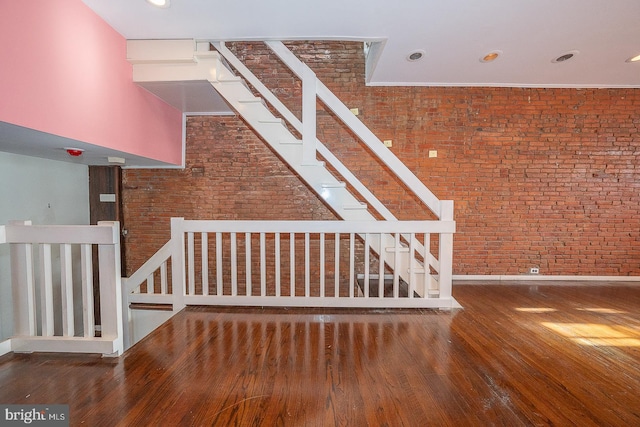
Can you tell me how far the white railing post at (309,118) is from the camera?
3.08 m

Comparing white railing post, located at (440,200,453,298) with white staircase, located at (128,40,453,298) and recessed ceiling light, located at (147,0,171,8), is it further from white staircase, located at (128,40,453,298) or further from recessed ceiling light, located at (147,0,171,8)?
recessed ceiling light, located at (147,0,171,8)

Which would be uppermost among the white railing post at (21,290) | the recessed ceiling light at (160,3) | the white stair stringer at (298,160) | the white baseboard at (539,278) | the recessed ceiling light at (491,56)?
the recessed ceiling light at (491,56)

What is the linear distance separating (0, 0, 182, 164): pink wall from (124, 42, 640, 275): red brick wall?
4.04 feet

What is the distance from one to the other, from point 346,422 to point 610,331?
8.45ft

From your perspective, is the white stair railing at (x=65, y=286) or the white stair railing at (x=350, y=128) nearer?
the white stair railing at (x=65, y=286)

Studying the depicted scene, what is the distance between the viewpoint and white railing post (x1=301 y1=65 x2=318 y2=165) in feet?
10.1

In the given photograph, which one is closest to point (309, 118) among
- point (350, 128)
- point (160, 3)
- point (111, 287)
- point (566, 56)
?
point (350, 128)

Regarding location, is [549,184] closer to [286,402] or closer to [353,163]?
[353,163]

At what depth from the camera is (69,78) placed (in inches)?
83.1

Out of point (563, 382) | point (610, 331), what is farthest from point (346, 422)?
point (610, 331)

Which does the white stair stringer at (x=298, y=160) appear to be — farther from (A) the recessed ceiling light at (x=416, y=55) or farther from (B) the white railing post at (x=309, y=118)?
(A) the recessed ceiling light at (x=416, y=55)

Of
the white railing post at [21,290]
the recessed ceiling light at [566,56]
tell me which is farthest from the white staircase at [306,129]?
the recessed ceiling light at [566,56]

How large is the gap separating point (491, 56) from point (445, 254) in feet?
7.80

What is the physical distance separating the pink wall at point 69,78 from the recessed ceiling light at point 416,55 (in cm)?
301
